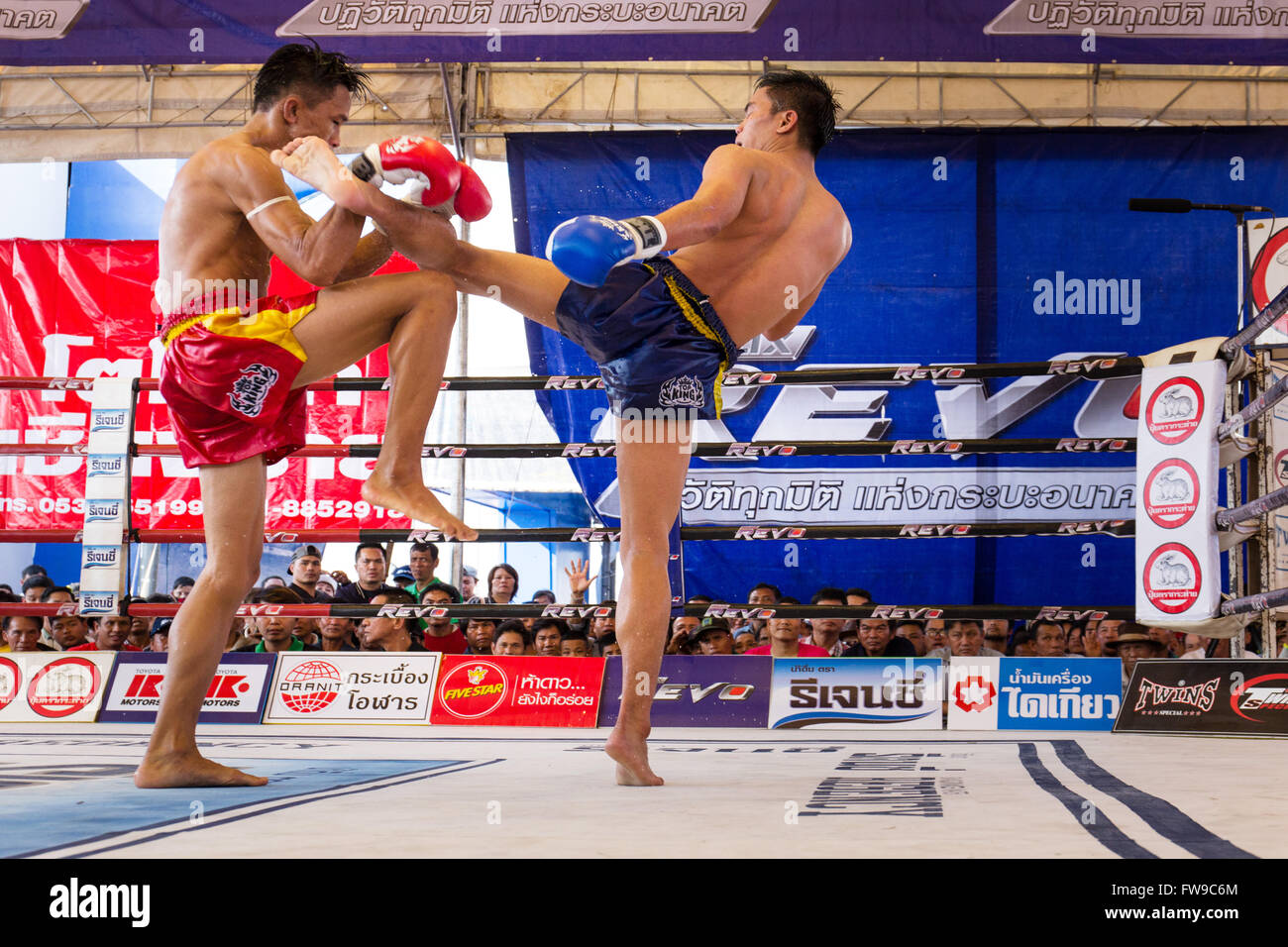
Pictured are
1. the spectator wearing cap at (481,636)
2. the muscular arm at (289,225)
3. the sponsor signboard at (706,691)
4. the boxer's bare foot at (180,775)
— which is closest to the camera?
the boxer's bare foot at (180,775)

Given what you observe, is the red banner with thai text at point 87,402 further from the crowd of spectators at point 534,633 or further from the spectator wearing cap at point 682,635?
the spectator wearing cap at point 682,635

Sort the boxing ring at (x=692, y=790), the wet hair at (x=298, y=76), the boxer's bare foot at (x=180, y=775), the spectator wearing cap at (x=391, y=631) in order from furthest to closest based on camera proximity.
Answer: the spectator wearing cap at (x=391, y=631)
the wet hair at (x=298, y=76)
the boxer's bare foot at (x=180, y=775)
the boxing ring at (x=692, y=790)

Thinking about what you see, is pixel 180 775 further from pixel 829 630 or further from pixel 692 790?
pixel 829 630

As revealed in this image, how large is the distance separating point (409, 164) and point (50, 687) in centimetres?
237

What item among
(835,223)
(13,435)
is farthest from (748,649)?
(13,435)

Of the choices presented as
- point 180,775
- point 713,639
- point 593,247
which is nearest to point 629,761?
point 180,775

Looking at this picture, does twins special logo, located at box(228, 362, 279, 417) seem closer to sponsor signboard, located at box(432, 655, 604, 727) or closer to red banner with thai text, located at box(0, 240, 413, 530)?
sponsor signboard, located at box(432, 655, 604, 727)

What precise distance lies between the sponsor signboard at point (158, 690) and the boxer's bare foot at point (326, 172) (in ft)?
6.35

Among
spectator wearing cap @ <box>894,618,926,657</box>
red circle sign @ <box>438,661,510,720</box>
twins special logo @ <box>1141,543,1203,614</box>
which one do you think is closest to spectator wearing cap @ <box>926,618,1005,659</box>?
spectator wearing cap @ <box>894,618,926,657</box>

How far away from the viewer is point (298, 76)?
193cm

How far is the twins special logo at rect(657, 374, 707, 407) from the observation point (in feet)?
6.39

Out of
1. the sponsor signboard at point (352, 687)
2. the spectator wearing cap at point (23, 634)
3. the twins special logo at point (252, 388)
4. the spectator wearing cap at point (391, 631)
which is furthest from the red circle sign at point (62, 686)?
the twins special logo at point (252, 388)

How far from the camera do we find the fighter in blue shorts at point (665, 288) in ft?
5.89

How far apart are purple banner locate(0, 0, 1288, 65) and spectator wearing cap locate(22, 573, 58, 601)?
8.06ft
